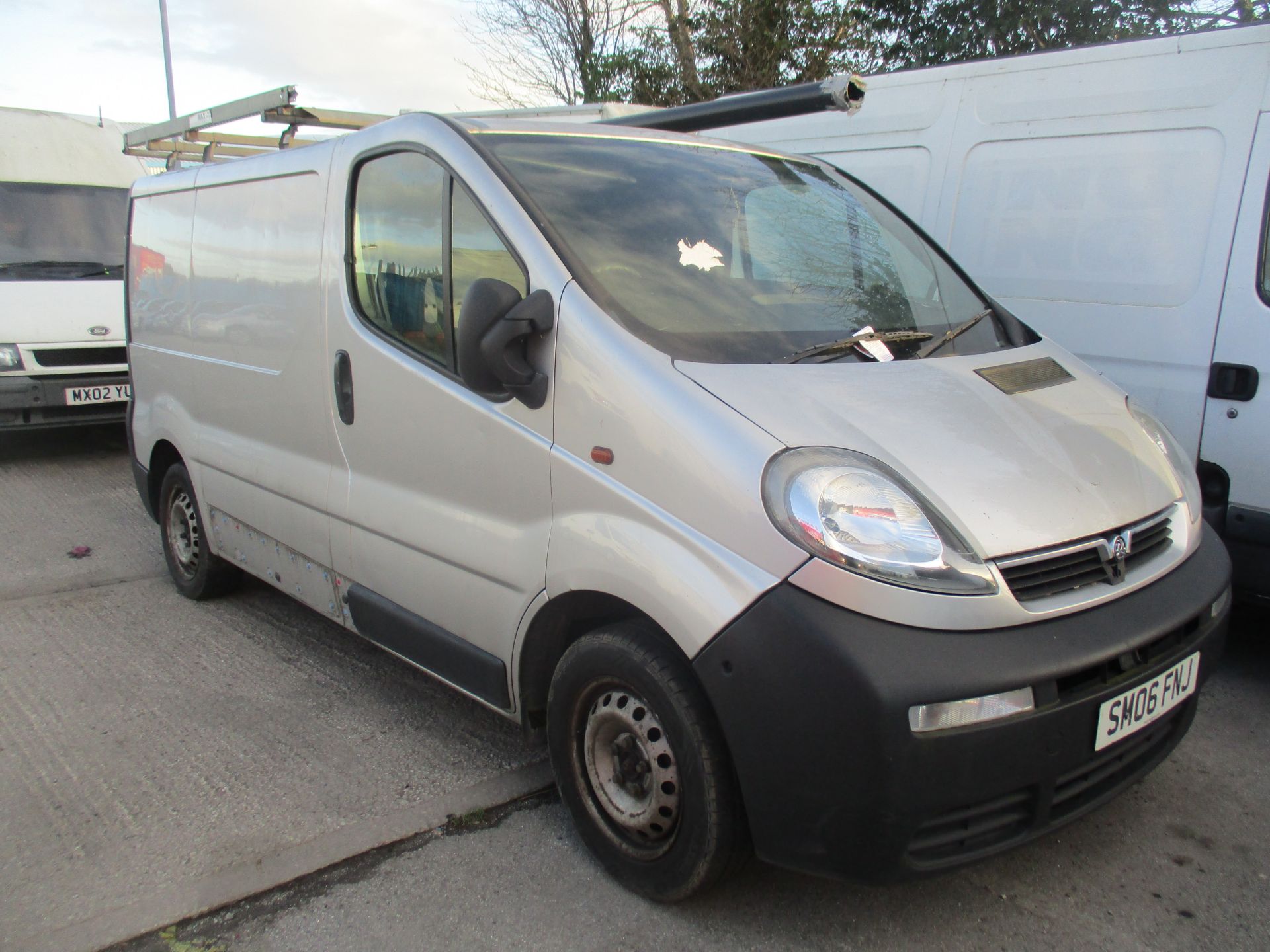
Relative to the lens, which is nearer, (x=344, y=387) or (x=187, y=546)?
(x=344, y=387)

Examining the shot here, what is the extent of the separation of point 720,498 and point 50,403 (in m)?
7.13

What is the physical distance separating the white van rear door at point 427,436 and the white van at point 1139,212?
2.69 m

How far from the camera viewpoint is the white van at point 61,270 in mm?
7656

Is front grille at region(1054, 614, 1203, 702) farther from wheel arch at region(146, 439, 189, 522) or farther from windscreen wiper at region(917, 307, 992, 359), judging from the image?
wheel arch at region(146, 439, 189, 522)

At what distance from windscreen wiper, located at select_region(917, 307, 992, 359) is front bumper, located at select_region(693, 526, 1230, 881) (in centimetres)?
90

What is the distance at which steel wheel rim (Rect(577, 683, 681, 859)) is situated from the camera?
8.05 feet

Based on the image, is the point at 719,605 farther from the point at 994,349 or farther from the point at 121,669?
the point at 121,669

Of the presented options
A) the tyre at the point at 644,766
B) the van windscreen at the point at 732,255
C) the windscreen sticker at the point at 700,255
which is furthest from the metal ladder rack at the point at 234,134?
the tyre at the point at 644,766

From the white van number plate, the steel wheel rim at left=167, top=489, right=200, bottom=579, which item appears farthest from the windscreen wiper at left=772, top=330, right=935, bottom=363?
the white van number plate

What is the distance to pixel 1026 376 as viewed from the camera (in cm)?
286

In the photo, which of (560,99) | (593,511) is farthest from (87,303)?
(560,99)

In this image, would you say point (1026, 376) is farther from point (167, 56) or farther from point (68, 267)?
point (167, 56)

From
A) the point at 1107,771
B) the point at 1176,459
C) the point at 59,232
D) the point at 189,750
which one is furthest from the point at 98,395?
the point at 1107,771

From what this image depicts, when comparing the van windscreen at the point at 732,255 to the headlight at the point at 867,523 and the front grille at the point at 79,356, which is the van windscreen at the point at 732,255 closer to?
the headlight at the point at 867,523
